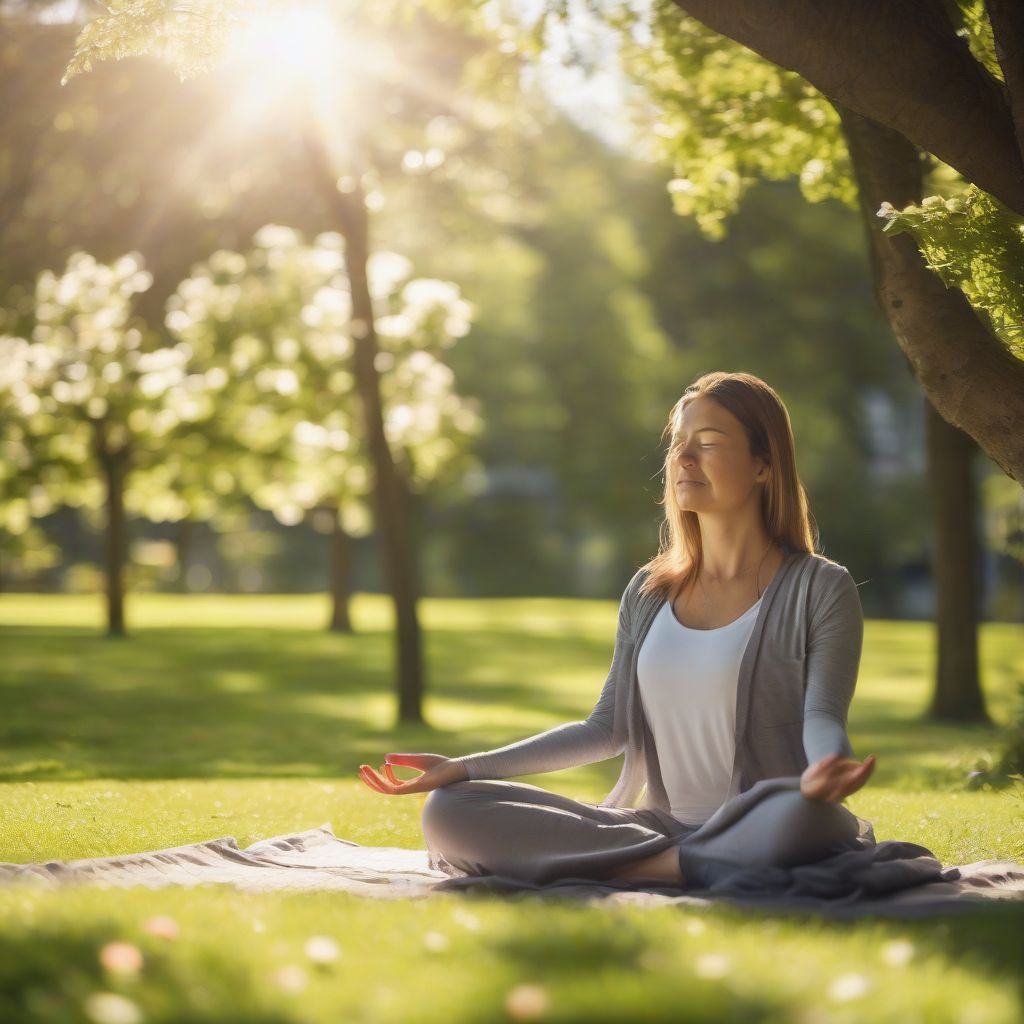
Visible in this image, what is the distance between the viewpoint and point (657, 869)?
5.67 m

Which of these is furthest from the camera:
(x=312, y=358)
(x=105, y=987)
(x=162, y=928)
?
(x=312, y=358)

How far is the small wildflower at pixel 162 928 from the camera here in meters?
4.17

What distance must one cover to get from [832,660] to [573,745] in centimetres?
114

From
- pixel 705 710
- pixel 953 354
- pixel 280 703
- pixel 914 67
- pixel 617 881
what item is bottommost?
pixel 280 703

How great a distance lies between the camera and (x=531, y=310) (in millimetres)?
51375

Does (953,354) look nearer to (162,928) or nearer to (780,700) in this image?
(780,700)

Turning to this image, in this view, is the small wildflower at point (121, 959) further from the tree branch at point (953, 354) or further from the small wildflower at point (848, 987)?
the tree branch at point (953, 354)

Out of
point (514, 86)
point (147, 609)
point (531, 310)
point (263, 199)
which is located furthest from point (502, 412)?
point (514, 86)

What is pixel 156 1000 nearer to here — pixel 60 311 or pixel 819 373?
pixel 60 311

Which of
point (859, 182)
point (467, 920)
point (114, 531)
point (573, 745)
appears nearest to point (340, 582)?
point (114, 531)

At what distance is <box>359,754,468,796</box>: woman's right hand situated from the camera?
5.76 m

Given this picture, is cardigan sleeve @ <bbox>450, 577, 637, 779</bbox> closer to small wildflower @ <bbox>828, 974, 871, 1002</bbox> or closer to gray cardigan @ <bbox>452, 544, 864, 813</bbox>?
gray cardigan @ <bbox>452, 544, 864, 813</bbox>

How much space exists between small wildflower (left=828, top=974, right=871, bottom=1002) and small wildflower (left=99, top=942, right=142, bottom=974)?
5.53 ft

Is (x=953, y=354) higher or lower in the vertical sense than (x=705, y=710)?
higher
